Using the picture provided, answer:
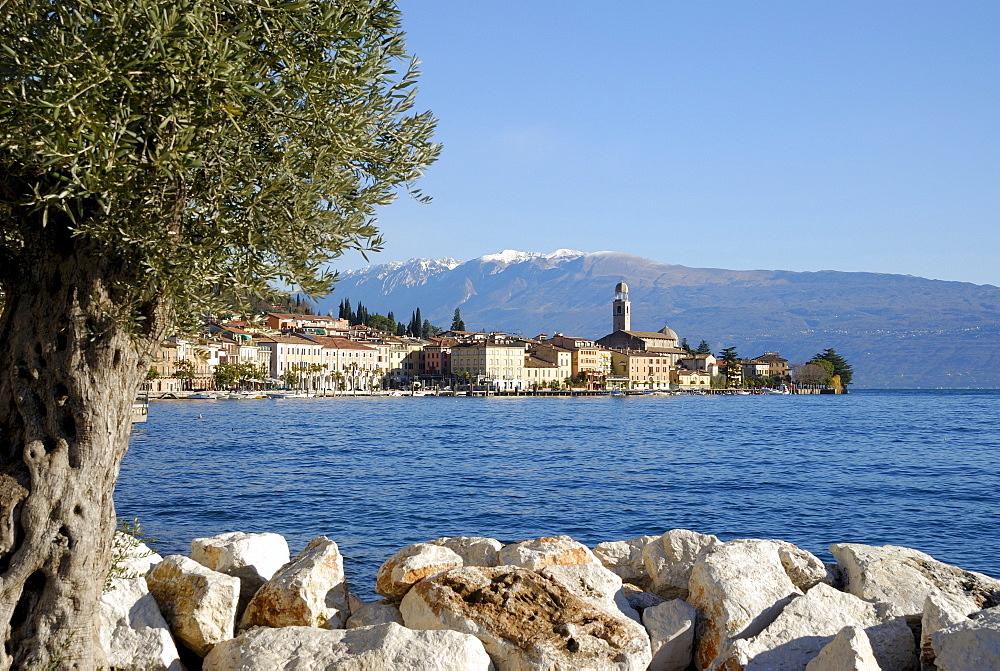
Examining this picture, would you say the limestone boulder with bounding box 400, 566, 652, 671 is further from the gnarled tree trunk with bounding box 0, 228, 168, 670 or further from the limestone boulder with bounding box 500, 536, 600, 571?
the gnarled tree trunk with bounding box 0, 228, 168, 670

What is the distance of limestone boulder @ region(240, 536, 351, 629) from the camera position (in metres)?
7.77

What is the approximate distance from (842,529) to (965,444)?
32.5m

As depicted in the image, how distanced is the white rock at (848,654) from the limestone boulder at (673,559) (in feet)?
7.60

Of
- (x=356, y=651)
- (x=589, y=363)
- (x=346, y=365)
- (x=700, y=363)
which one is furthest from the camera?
(x=700, y=363)

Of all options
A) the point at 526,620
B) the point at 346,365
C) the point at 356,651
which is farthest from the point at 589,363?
the point at 356,651

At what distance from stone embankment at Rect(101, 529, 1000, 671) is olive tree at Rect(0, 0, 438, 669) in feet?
4.51

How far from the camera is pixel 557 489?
25.7 metres

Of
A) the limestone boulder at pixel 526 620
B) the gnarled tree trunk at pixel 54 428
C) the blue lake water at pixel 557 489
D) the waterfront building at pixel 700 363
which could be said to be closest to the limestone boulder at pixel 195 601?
the limestone boulder at pixel 526 620

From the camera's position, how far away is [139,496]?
22.9 m

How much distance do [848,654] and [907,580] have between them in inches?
103

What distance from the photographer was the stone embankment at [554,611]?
6637mm

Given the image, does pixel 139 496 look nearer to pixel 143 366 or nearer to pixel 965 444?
pixel 143 366

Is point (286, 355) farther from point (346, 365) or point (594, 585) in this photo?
point (594, 585)

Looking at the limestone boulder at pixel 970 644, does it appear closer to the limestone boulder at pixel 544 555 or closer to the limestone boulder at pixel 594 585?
the limestone boulder at pixel 594 585
